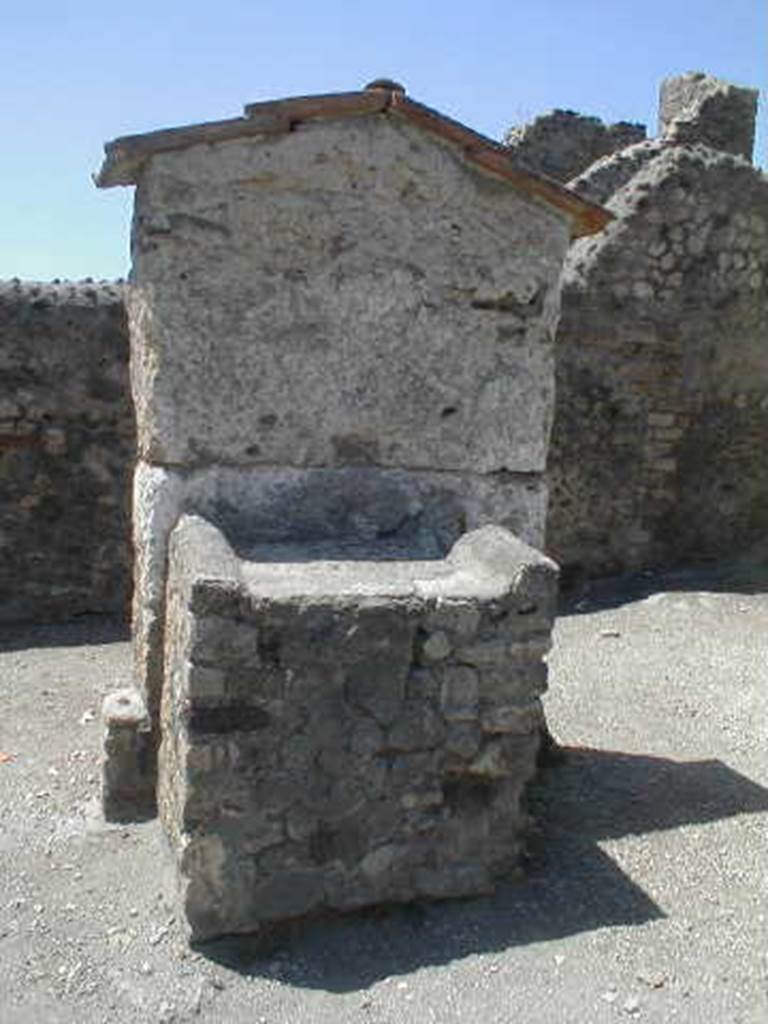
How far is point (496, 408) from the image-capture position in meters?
4.90

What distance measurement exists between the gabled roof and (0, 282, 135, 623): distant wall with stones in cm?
330

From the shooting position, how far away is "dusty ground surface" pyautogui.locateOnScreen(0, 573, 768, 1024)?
347cm

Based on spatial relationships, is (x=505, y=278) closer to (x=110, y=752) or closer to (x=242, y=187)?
(x=242, y=187)

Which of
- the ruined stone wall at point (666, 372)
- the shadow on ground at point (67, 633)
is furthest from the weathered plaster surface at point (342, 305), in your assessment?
the ruined stone wall at point (666, 372)

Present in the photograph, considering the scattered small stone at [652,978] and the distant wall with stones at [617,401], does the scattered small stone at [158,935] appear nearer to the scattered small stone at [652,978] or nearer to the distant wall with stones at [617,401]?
the scattered small stone at [652,978]

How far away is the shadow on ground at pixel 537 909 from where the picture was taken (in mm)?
3645

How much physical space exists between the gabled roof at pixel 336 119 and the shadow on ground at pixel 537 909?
2564 millimetres

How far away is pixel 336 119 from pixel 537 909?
3.11 meters

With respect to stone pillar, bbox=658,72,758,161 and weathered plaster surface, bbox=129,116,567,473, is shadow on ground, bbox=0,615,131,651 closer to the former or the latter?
weathered plaster surface, bbox=129,116,567,473

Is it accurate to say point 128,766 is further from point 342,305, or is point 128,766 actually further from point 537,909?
point 342,305

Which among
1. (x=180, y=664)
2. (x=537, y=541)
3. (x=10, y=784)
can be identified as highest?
(x=537, y=541)

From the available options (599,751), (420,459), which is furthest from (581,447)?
(420,459)

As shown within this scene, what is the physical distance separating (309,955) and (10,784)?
2057 millimetres

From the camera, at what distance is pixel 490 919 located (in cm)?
389
